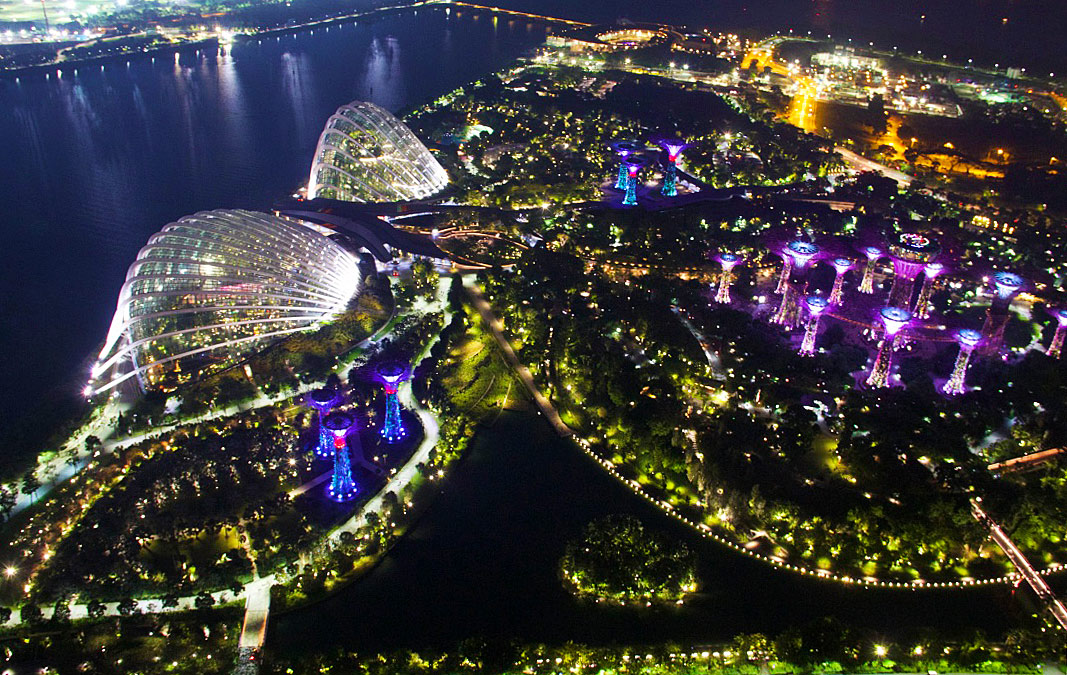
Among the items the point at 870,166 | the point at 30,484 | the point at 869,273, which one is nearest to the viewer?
the point at 30,484

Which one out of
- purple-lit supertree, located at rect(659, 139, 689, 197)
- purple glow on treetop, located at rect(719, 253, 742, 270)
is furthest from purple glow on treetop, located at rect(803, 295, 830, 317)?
purple-lit supertree, located at rect(659, 139, 689, 197)

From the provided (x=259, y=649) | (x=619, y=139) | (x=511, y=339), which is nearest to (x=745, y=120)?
(x=619, y=139)

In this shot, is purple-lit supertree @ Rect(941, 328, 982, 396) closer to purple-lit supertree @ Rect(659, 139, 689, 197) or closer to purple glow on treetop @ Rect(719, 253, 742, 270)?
purple glow on treetop @ Rect(719, 253, 742, 270)

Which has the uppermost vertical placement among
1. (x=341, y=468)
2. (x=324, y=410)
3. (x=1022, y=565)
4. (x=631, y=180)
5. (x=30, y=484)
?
(x=631, y=180)

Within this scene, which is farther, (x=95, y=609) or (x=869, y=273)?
(x=869, y=273)

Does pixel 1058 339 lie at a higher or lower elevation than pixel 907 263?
lower

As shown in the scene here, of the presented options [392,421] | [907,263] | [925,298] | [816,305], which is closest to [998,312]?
[925,298]

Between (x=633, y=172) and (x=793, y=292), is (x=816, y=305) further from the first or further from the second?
(x=633, y=172)
